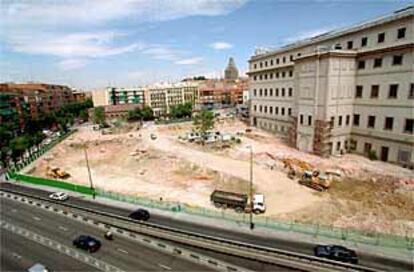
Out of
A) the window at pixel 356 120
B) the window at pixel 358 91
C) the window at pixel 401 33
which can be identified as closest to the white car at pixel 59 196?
the window at pixel 356 120

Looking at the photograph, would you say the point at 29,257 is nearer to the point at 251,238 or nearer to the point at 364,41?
the point at 251,238

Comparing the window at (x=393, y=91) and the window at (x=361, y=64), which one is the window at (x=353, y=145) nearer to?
the window at (x=393, y=91)

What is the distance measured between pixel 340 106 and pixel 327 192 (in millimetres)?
20026

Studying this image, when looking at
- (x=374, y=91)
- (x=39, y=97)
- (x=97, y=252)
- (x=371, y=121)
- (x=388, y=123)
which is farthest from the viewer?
(x=39, y=97)

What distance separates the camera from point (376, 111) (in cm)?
4884

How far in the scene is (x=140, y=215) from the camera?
106ft

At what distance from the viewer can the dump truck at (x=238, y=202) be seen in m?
34.0

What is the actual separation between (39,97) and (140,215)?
110833 mm

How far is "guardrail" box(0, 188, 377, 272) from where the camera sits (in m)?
22.2

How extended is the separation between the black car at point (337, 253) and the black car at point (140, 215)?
17932 mm

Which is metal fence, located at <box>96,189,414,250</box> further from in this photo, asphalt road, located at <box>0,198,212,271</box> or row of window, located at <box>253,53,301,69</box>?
row of window, located at <box>253,53,301,69</box>

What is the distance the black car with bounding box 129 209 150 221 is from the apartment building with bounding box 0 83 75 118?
91461 mm

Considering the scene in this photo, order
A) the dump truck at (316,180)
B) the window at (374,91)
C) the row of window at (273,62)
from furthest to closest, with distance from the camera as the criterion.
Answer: the row of window at (273,62) → the window at (374,91) → the dump truck at (316,180)

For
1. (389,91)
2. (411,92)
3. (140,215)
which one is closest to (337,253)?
(140,215)
